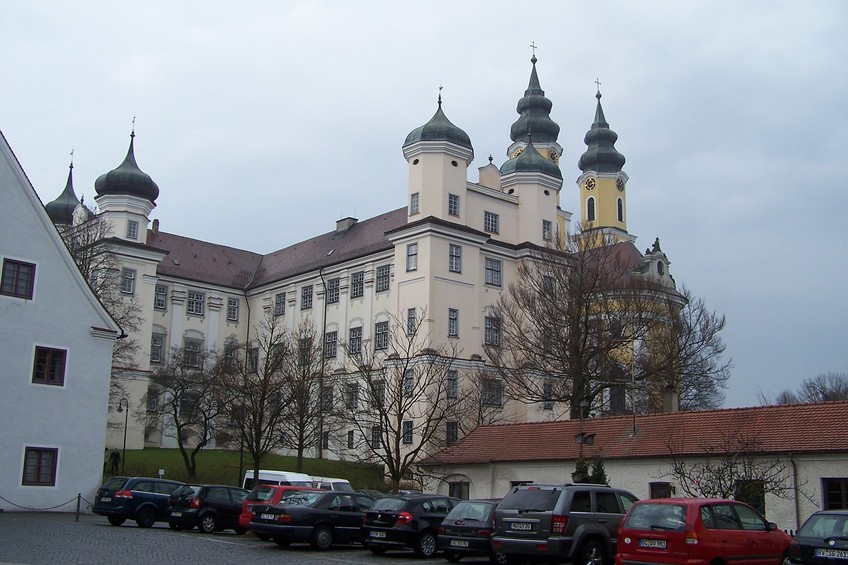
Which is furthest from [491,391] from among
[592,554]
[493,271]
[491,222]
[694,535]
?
[694,535]

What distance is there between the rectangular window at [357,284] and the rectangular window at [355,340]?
2451mm

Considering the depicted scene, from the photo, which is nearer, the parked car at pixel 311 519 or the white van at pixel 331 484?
the parked car at pixel 311 519

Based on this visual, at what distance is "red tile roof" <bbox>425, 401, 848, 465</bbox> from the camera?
25.1 m

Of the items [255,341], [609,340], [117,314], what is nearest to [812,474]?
[609,340]

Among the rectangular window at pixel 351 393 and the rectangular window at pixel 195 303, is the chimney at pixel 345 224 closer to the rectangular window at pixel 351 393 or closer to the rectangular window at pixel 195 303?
the rectangular window at pixel 195 303

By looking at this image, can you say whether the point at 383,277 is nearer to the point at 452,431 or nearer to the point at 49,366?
the point at 452,431

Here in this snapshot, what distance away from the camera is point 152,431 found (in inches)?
2613

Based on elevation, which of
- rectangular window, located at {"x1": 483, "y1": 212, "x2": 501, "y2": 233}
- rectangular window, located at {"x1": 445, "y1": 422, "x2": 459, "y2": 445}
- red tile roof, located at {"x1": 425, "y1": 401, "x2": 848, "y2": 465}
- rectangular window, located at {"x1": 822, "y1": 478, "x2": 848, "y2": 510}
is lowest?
rectangular window, located at {"x1": 822, "y1": 478, "x2": 848, "y2": 510}

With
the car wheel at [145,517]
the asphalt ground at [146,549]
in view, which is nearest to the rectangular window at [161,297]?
the asphalt ground at [146,549]

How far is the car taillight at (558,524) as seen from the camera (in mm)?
17136

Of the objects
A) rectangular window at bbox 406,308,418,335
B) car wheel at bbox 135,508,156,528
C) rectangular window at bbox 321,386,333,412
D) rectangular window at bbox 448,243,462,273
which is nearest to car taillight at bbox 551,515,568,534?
car wheel at bbox 135,508,156,528

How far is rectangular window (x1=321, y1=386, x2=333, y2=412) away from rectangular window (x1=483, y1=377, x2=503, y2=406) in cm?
886

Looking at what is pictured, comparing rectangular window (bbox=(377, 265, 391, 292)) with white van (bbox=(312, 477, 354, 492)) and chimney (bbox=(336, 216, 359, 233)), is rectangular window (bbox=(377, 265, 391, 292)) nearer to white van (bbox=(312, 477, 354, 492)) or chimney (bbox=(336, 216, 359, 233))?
chimney (bbox=(336, 216, 359, 233))

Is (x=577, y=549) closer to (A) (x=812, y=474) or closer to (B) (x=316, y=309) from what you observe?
(A) (x=812, y=474)
